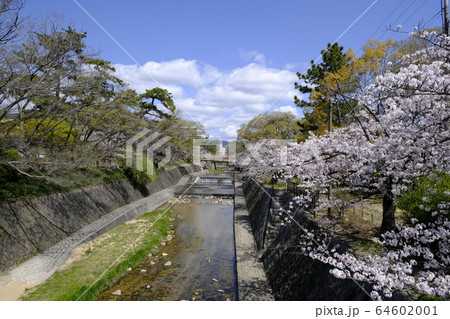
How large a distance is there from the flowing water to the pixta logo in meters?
6.99

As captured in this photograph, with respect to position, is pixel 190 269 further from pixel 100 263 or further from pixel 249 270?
pixel 100 263

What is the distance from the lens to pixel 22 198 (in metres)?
11.1

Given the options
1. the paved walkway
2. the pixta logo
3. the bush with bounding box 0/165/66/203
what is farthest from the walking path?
the paved walkway

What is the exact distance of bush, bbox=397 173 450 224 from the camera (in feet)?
20.6

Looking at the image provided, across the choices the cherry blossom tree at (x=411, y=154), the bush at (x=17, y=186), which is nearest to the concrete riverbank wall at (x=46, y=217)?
the bush at (x=17, y=186)

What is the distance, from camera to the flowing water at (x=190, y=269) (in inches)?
356

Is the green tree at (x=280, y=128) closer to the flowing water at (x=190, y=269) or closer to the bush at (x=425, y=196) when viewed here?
the flowing water at (x=190, y=269)

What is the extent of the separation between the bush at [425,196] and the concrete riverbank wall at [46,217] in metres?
13.1

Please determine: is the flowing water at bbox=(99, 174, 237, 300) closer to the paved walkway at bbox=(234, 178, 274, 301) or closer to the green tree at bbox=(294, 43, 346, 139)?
the paved walkway at bbox=(234, 178, 274, 301)

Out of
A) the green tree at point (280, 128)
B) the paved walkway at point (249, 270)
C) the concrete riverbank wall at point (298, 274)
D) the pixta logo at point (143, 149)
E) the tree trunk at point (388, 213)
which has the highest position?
the green tree at point (280, 128)

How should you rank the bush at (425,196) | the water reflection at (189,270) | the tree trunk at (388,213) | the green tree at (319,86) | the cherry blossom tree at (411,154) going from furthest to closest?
the green tree at (319,86)
the water reflection at (189,270)
the tree trunk at (388,213)
the bush at (425,196)
the cherry blossom tree at (411,154)

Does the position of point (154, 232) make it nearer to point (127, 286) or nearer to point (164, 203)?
point (127, 286)

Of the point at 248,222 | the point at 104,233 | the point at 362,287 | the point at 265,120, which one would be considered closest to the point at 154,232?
the point at 104,233

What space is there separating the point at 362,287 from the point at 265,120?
36096 millimetres
